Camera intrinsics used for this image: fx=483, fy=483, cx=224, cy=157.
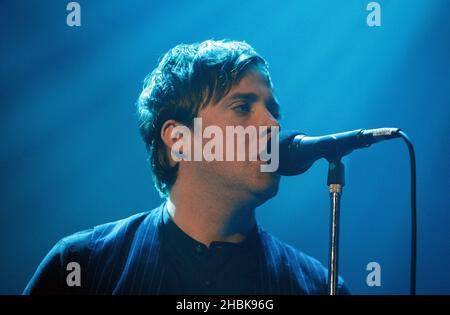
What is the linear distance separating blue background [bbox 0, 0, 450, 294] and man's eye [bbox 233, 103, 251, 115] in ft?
0.67

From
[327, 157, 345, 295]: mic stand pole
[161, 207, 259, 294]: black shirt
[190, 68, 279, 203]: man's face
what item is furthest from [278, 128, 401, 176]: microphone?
[161, 207, 259, 294]: black shirt

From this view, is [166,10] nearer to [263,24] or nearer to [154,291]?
[263,24]

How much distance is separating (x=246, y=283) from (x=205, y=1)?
1.07 meters

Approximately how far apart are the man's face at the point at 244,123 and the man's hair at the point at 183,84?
0.11 feet

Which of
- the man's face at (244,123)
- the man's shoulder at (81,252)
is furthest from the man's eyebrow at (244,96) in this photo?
the man's shoulder at (81,252)

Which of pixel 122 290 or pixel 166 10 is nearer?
pixel 122 290

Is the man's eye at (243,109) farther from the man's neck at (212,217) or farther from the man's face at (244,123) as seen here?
the man's neck at (212,217)

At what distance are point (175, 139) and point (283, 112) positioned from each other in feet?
1.33

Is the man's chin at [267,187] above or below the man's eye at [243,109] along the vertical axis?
below

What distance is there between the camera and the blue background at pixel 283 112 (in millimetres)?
1735

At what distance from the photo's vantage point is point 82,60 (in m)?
1.80

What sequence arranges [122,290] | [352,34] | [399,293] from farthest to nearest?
1. [352,34]
2. [399,293]
3. [122,290]
